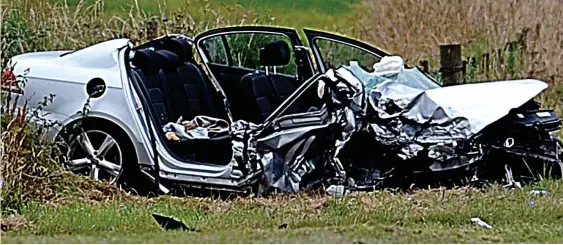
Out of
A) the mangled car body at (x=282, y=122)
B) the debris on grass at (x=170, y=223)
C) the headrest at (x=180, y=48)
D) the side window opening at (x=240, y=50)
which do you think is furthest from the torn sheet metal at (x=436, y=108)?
the debris on grass at (x=170, y=223)

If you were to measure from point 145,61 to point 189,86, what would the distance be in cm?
55

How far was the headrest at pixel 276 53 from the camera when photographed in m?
8.68

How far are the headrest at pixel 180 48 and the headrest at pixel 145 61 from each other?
0.45 m

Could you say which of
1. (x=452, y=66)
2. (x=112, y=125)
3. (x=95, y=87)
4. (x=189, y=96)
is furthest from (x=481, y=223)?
(x=452, y=66)

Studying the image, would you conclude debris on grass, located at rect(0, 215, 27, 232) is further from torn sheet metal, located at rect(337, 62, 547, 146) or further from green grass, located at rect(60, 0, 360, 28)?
Answer: green grass, located at rect(60, 0, 360, 28)

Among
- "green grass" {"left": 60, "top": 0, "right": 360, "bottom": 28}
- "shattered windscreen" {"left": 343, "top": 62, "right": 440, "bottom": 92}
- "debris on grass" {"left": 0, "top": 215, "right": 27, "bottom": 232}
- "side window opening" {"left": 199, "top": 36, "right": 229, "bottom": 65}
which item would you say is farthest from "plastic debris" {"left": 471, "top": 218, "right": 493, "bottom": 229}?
"green grass" {"left": 60, "top": 0, "right": 360, "bottom": 28}

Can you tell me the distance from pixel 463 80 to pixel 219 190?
15.5 feet

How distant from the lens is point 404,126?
7.71m

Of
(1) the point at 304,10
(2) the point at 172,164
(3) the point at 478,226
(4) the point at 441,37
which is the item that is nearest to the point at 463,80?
(4) the point at 441,37

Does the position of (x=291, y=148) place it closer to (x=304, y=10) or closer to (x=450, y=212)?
(x=450, y=212)

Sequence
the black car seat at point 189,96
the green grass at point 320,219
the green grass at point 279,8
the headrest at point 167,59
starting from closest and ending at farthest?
the green grass at point 320,219
the black car seat at point 189,96
the headrest at point 167,59
the green grass at point 279,8

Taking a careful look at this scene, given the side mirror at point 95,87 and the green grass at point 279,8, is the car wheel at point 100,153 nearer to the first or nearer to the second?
the side mirror at point 95,87

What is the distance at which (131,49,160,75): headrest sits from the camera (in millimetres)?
8367

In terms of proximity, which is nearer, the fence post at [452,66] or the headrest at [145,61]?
the headrest at [145,61]
